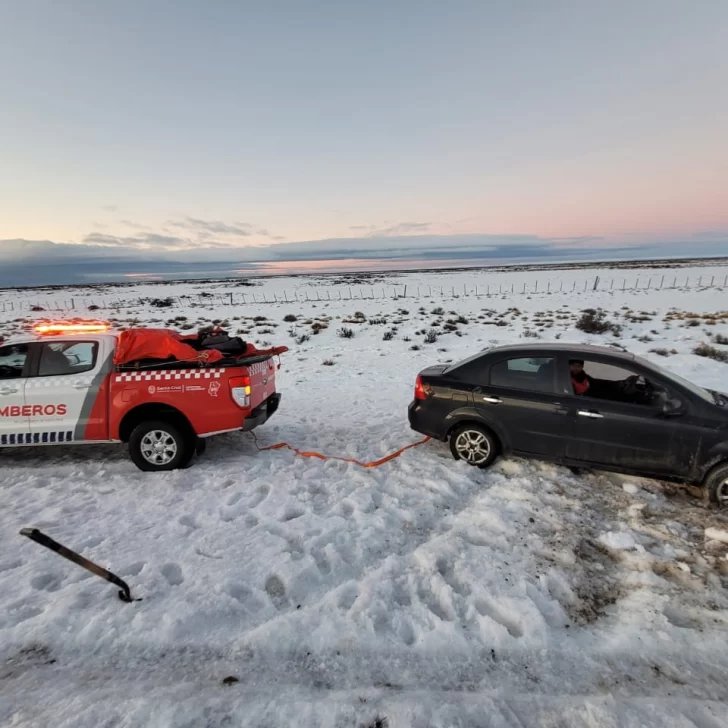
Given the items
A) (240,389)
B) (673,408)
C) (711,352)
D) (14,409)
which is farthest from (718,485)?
(711,352)

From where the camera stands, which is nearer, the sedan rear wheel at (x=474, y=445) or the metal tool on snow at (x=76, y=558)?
the metal tool on snow at (x=76, y=558)

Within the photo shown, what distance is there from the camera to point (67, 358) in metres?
5.61

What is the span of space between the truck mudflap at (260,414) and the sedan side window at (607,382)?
3.91m

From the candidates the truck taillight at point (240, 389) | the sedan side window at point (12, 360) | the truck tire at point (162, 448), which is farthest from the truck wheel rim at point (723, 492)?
the sedan side window at point (12, 360)

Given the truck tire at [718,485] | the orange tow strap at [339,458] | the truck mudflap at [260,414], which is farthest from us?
the orange tow strap at [339,458]

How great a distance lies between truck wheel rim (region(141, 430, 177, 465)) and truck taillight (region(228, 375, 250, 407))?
3.29 ft

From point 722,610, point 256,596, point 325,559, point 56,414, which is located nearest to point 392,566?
point 325,559

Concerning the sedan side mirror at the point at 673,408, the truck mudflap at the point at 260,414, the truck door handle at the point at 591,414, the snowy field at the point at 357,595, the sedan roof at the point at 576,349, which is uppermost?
the sedan roof at the point at 576,349

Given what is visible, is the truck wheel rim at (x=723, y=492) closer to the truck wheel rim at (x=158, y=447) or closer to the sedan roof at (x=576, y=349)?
the sedan roof at (x=576, y=349)

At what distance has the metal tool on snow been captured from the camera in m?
2.37

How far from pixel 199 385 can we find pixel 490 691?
430 cm

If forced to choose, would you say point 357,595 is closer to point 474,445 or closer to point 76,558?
point 76,558

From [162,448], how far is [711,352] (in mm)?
14024

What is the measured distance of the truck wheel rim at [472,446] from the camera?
566cm
